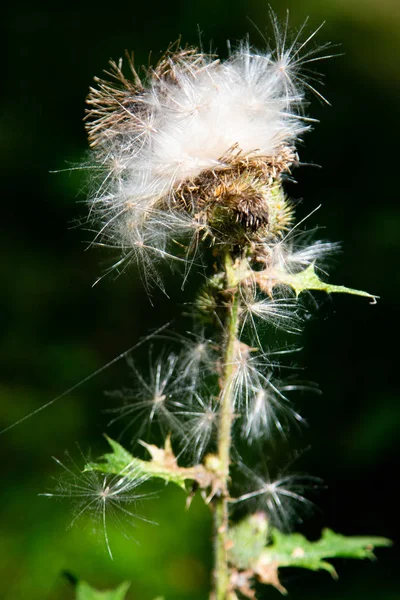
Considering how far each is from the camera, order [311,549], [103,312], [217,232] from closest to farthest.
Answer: [217,232] → [311,549] → [103,312]

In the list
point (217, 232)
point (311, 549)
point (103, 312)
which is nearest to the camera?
point (217, 232)

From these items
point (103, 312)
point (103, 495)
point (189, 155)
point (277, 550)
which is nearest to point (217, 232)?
point (189, 155)

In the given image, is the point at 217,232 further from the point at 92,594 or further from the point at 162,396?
the point at 92,594

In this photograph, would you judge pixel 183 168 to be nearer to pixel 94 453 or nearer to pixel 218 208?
pixel 218 208

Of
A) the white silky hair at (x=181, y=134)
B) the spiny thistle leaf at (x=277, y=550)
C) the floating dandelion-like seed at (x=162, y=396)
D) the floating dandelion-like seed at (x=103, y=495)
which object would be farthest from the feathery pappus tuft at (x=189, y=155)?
the spiny thistle leaf at (x=277, y=550)

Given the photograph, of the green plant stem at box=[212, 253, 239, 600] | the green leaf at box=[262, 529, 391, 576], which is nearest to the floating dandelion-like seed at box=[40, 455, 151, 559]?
the green plant stem at box=[212, 253, 239, 600]

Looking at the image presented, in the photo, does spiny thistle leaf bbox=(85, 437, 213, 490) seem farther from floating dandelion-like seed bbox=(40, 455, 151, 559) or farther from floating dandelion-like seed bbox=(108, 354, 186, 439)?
floating dandelion-like seed bbox=(108, 354, 186, 439)

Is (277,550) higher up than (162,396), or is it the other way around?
(162,396)

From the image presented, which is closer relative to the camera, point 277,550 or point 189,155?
point 189,155
